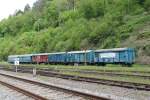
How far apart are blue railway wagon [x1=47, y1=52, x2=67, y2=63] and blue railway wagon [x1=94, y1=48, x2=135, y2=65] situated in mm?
10433

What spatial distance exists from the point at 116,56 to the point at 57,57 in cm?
1806

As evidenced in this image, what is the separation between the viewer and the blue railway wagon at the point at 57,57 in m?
66.6

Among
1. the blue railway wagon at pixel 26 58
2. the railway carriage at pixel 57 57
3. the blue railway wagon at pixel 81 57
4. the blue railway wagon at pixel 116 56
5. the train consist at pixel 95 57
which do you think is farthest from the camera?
the blue railway wagon at pixel 26 58

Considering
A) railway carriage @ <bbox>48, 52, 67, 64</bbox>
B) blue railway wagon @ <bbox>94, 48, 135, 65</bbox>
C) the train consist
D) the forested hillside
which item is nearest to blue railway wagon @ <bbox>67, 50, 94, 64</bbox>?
the train consist

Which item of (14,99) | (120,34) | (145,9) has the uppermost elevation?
(145,9)

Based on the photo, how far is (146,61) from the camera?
55.2m

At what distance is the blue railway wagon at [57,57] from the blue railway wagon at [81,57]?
57.8 inches

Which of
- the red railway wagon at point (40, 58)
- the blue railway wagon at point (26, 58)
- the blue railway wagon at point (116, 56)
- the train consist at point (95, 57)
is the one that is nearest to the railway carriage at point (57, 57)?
the train consist at point (95, 57)

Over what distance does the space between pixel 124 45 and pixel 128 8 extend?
80.1 feet

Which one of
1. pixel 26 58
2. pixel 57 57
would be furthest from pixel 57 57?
pixel 26 58

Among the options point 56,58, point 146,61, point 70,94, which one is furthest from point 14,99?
point 56,58

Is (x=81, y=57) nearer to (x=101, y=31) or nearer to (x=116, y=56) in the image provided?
(x=116, y=56)

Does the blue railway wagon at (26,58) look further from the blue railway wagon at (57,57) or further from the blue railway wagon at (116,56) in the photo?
the blue railway wagon at (116,56)

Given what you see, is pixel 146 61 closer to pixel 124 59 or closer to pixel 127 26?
pixel 124 59
